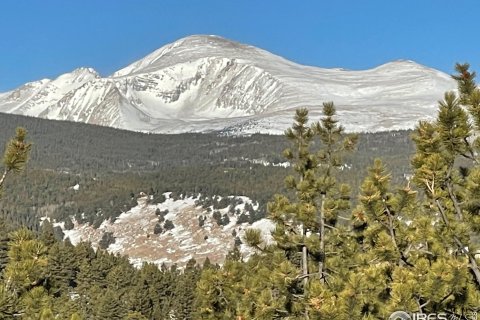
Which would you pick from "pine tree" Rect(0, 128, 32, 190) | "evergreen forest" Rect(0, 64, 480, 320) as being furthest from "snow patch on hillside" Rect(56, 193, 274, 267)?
"pine tree" Rect(0, 128, 32, 190)

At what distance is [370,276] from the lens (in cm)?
1103

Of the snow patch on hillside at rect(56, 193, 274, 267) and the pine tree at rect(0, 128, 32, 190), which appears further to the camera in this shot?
the snow patch on hillside at rect(56, 193, 274, 267)

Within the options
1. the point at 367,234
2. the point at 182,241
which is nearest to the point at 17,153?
the point at 367,234

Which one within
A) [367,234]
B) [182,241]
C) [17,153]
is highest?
[17,153]

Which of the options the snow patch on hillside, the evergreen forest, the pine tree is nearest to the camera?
the pine tree

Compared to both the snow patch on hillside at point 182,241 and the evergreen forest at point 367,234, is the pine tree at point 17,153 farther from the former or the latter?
the snow patch on hillside at point 182,241

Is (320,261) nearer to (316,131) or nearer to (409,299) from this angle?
(316,131)

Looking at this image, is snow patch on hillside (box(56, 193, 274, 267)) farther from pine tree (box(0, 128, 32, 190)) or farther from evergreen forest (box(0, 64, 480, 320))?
pine tree (box(0, 128, 32, 190))

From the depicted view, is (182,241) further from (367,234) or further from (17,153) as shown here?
(17,153)

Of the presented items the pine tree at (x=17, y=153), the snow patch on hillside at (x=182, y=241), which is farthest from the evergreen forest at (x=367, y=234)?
the snow patch on hillside at (x=182, y=241)

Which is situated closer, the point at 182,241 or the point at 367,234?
the point at 367,234

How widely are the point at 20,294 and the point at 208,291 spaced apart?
13.2 metres

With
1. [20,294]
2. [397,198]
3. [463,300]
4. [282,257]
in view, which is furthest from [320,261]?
[20,294]

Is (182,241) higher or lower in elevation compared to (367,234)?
lower
